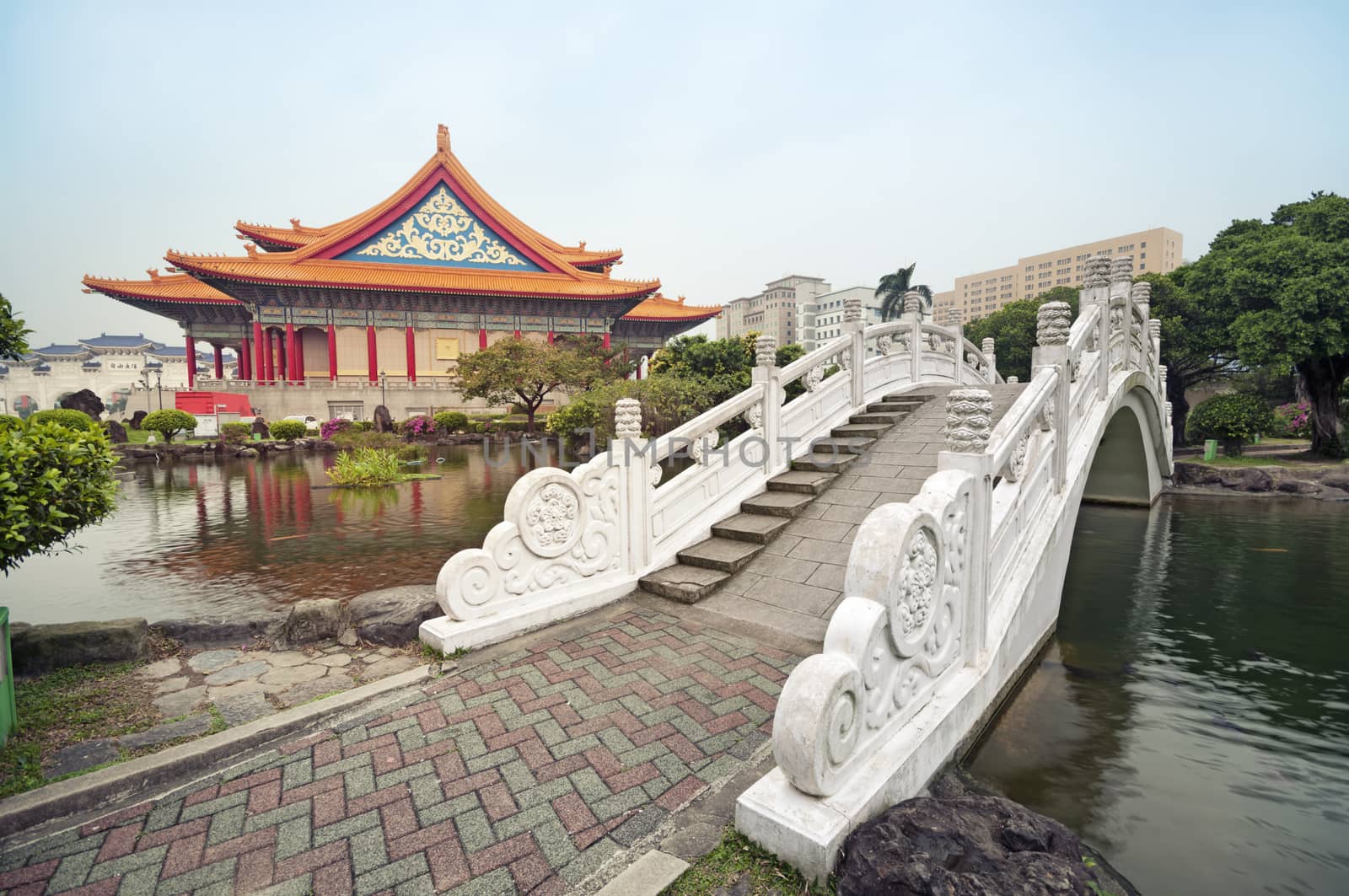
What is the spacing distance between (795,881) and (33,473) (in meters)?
4.26

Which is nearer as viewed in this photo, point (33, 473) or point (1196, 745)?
point (33, 473)

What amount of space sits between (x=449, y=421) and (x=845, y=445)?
893 inches

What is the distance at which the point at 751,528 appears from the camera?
19.3ft

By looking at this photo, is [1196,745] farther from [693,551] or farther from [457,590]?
[457,590]

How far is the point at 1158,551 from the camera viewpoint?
10117mm

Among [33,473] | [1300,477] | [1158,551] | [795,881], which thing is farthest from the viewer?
[1300,477]

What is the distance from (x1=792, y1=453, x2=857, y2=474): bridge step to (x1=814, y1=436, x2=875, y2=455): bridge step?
0.52ft

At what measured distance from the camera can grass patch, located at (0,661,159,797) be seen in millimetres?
2959

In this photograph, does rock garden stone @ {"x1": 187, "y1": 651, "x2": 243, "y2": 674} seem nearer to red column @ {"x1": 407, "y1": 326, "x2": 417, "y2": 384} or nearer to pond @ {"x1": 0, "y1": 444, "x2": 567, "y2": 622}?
pond @ {"x1": 0, "y1": 444, "x2": 567, "y2": 622}

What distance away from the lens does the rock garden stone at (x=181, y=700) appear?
3.54 metres

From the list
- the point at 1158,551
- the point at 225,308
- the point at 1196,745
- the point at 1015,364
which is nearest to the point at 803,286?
the point at 1015,364

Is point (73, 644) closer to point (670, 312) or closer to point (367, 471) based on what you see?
point (367, 471)

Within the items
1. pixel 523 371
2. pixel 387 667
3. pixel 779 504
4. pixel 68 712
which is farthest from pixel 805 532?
pixel 523 371

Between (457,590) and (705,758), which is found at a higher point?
(457,590)
